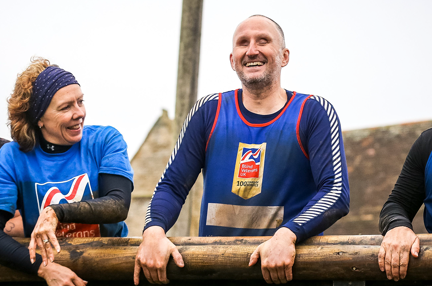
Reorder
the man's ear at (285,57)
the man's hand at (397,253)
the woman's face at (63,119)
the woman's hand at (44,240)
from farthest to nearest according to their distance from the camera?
the man's ear at (285,57), the woman's face at (63,119), the woman's hand at (44,240), the man's hand at (397,253)

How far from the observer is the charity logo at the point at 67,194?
260cm

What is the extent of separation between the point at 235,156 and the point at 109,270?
80 cm

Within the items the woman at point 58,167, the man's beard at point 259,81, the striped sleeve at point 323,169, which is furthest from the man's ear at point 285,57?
the woman at point 58,167

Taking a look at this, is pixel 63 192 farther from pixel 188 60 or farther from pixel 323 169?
pixel 188 60

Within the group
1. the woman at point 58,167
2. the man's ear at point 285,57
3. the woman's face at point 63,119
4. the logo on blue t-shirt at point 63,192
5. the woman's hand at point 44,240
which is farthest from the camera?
the man's ear at point 285,57

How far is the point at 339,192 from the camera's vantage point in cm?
227

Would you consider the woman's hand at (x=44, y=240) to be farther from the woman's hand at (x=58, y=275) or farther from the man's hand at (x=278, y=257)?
the man's hand at (x=278, y=257)

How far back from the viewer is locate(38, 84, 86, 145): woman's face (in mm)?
2727

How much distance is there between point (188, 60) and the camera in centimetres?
485

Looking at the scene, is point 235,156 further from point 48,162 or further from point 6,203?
point 6,203

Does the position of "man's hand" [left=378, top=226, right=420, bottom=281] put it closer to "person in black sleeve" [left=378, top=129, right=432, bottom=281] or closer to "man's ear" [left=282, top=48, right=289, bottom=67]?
"person in black sleeve" [left=378, top=129, right=432, bottom=281]

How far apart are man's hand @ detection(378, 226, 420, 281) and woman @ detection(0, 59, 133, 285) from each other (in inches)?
48.1

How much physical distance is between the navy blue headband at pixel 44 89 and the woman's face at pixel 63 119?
0.02 m

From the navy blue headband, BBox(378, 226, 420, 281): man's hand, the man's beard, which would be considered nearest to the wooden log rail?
BBox(378, 226, 420, 281): man's hand
